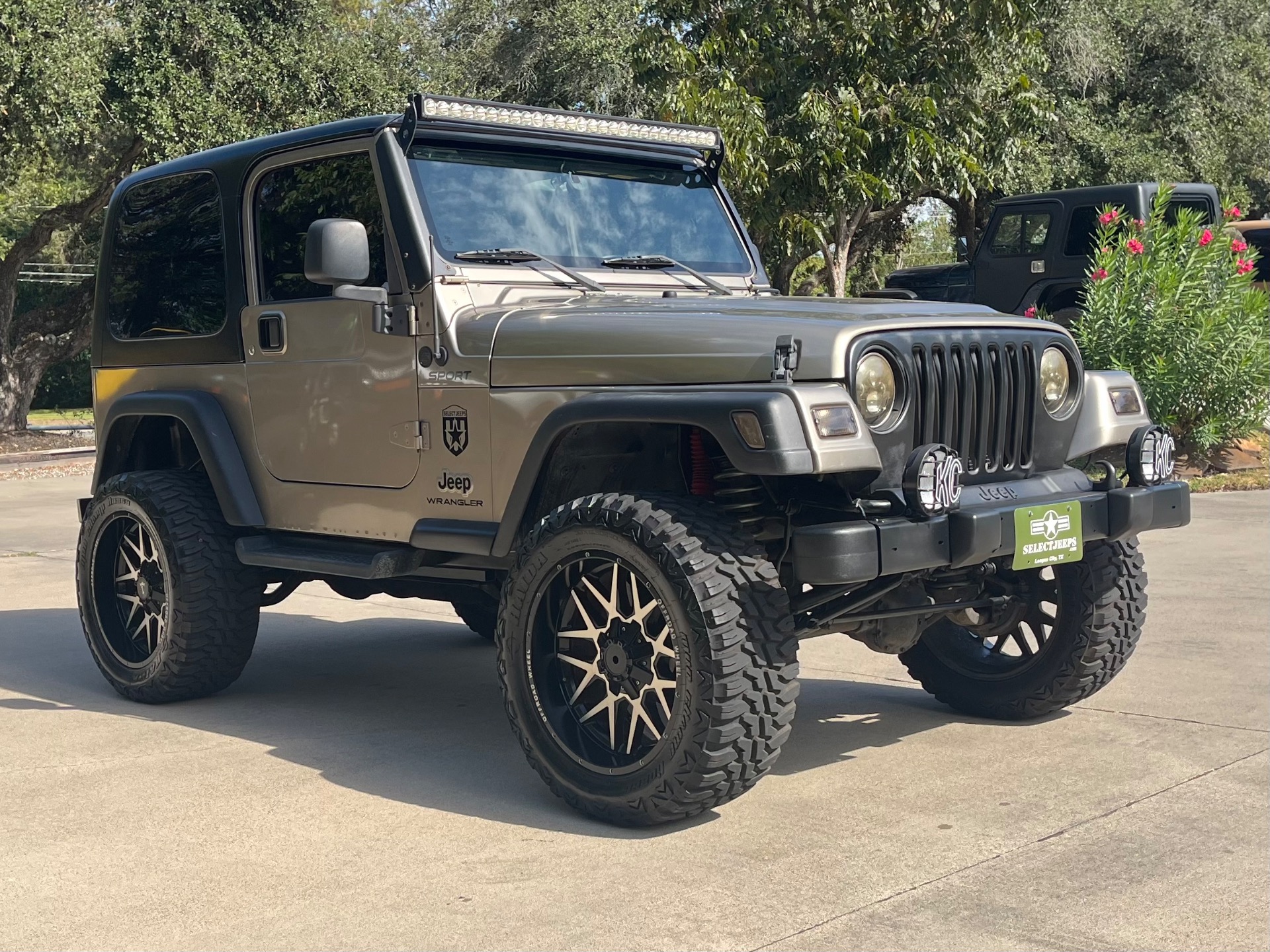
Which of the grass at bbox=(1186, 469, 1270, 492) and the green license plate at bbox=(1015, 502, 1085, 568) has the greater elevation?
the green license plate at bbox=(1015, 502, 1085, 568)

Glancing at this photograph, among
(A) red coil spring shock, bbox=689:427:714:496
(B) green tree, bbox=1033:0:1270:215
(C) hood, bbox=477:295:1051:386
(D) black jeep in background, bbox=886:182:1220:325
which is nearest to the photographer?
(C) hood, bbox=477:295:1051:386

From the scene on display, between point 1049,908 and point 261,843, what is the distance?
2121mm

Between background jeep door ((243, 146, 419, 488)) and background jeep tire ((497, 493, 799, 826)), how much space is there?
0.93 meters

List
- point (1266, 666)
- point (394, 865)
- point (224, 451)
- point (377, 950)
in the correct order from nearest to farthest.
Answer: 1. point (377, 950)
2. point (394, 865)
3. point (224, 451)
4. point (1266, 666)

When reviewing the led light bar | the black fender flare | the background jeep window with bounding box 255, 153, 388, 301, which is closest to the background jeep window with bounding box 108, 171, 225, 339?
the background jeep window with bounding box 255, 153, 388, 301

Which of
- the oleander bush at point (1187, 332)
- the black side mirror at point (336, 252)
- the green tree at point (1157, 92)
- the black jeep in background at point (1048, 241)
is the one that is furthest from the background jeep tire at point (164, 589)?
the green tree at point (1157, 92)

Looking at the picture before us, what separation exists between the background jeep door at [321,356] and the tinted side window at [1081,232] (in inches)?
521

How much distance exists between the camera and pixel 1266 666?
6348 mm

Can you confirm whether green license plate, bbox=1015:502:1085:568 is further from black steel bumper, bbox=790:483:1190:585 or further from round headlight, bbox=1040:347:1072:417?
round headlight, bbox=1040:347:1072:417

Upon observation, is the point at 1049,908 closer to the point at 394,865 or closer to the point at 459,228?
the point at 394,865

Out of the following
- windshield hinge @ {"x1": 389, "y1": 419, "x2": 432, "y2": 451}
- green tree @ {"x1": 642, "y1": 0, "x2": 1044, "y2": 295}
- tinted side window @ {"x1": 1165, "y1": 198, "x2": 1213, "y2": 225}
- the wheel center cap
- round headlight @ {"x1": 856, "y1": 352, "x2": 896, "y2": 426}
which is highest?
green tree @ {"x1": 642, "y1": 0, "x2": 1044, "y2": 295}

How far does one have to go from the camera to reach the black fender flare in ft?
13.3

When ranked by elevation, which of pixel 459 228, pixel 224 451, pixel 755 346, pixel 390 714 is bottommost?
pixel 390 714

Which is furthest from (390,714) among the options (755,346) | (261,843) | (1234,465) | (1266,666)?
(1234,465)
